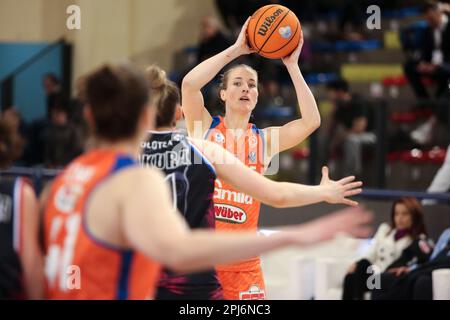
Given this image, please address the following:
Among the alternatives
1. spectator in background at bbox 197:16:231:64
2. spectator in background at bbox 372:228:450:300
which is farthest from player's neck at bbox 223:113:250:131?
spectator in background at bbox 197:16:231:64

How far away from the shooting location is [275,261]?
771cm

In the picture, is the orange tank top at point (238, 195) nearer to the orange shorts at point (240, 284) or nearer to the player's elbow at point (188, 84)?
the orange shorts at point (240, 284)

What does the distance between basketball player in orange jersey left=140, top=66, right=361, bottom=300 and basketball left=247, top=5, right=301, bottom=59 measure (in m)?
1.10

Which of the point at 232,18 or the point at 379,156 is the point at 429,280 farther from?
the point at 232,18

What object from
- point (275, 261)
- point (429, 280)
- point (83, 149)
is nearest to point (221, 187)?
point (429, 280)

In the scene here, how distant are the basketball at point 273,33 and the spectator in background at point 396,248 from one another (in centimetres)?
229

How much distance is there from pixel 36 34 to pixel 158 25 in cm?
175

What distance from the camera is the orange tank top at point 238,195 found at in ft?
16.3

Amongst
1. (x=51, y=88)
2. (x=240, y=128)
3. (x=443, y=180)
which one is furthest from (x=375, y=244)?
(x=51, y=88)

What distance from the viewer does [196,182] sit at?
12.1ft

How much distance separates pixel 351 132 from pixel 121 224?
272 inches

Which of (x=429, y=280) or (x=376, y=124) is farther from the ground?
(x=376, y=124)

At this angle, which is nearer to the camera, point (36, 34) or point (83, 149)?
point (83, 149)

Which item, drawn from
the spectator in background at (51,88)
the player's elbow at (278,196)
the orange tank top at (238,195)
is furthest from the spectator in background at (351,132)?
the player's elbow at (278,196)
